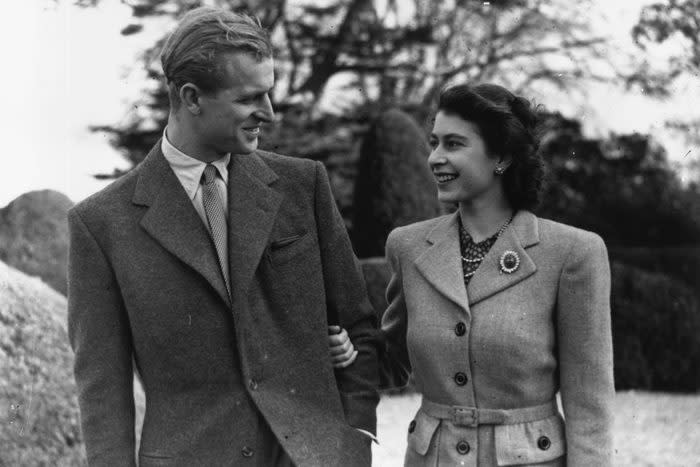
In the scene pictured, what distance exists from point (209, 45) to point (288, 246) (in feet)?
2.06

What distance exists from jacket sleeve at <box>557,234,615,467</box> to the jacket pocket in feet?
0.14

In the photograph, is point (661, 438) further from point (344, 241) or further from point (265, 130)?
point (344, 241)

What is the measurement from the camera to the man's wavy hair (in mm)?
2586

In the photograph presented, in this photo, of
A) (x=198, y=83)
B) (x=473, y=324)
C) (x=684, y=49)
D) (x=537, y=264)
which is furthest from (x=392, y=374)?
(x=684, y=49)

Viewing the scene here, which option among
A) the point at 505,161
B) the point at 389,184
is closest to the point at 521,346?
the point at 505,161

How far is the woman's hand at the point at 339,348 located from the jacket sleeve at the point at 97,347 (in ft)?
2.00

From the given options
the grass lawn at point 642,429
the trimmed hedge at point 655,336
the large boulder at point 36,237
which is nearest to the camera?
the grass lawn at point 642,429

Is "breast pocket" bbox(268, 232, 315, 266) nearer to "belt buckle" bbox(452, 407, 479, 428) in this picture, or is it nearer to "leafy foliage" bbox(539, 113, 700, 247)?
"belt buckle" bbox(452, 407, 479, 428)

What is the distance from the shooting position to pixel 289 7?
1054 cm

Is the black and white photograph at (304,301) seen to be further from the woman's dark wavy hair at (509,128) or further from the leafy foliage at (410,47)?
the leafy foliage at (410,47)

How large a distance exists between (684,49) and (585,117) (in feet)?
4.67

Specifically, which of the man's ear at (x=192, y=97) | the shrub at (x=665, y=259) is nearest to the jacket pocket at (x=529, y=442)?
the man's ear at (x=192, y=97)

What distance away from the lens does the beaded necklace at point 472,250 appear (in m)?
2.87

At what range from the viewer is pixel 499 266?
9.16 ft
